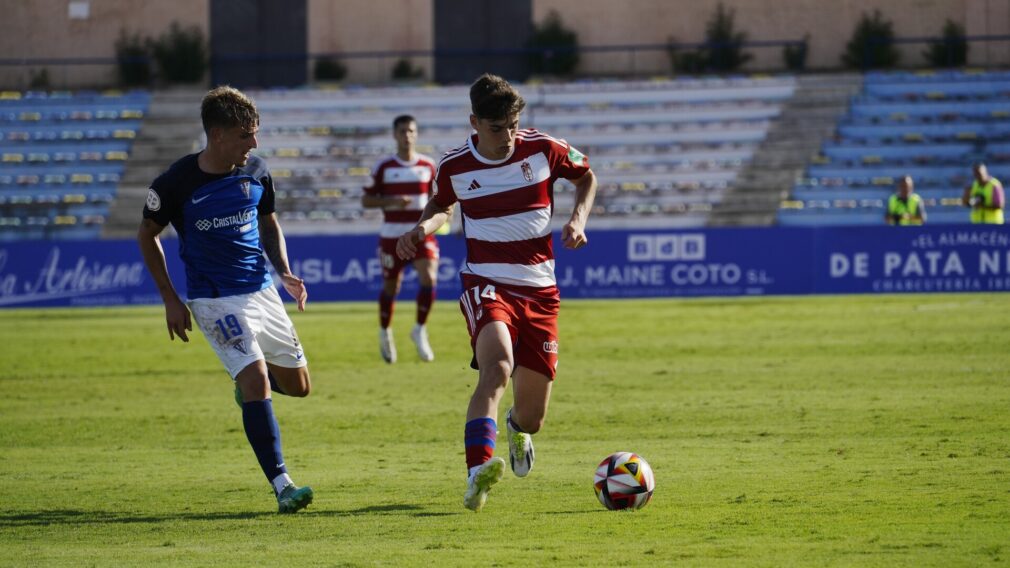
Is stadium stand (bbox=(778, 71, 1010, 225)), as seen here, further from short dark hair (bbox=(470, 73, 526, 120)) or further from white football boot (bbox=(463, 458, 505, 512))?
white football boot (bbox=(463, 458, 505, 512))

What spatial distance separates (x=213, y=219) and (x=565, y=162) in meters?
1.89

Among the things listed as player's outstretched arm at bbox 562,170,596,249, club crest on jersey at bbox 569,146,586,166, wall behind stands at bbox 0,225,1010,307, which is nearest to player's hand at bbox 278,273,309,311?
player's outstretched arm at bbox 562,170,596,249

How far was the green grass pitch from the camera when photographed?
6.22 meters

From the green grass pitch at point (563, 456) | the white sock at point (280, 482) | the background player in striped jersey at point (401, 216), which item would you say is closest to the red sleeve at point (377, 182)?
the background player in striped jersey at point (401, 216)

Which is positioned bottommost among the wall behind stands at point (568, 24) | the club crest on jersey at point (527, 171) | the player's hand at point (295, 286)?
the player's hand at point (295, 286)

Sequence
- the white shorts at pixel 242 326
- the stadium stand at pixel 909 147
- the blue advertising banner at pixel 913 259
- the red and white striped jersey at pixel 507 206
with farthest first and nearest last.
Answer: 1. the stadium stand at pixel 909 147
2. the blue advertising banner at pixel 913 259
3. the red and white striped jersey at pixel 507 206
4. the white shorts at pixel 242 326

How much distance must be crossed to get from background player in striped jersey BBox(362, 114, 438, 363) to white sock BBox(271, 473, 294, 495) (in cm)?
801

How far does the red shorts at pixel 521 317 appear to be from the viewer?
7.55 meters

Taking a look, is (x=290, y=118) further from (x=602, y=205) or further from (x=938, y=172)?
(x=938, y=172)

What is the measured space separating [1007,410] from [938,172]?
22930mm

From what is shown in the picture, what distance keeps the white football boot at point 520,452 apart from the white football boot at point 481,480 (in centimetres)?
83

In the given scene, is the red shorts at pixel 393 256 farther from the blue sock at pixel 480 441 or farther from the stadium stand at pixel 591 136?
the stadium stand at pixel 591 136

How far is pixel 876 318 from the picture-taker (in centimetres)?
1928

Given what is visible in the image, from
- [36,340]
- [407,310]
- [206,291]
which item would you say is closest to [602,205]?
[407,310]
